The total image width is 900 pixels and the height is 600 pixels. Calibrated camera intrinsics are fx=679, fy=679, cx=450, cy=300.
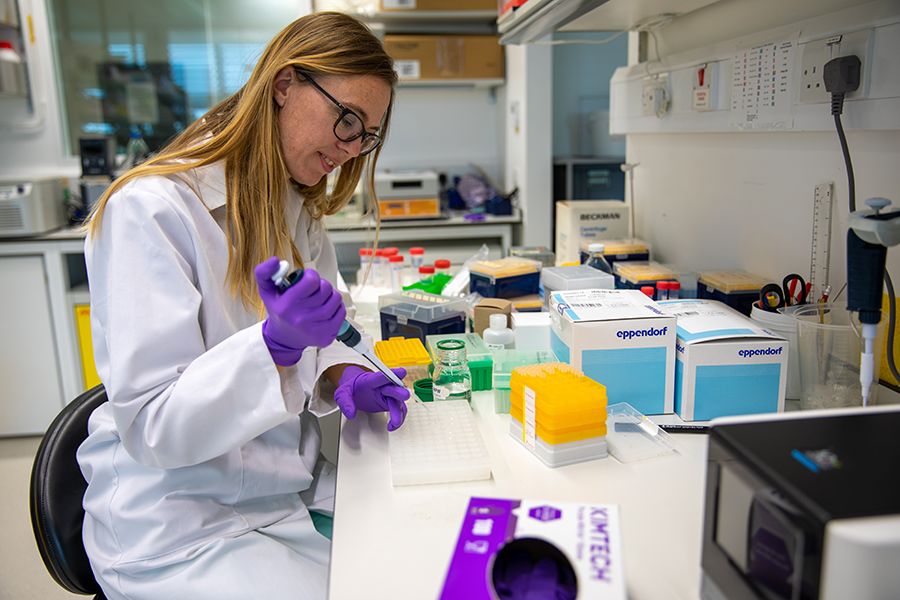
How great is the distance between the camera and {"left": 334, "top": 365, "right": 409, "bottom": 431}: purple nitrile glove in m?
1.13

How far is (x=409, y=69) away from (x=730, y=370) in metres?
2.86

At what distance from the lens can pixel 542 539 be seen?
0.63 meters

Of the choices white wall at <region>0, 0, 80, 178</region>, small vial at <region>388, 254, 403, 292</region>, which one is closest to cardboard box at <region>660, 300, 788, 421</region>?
small vial at <region>388, 254, 403, 292</region>

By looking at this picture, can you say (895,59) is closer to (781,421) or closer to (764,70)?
(764,70)

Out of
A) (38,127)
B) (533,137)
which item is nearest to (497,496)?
(533,137)

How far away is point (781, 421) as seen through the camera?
0.65 m

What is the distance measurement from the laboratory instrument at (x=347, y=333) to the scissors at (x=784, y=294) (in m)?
0.71

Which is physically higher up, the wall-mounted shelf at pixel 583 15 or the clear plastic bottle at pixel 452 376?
the wall-mounted shelf at pixel 583 15

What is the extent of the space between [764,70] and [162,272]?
119cm

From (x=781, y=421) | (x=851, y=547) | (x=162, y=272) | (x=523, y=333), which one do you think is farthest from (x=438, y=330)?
(x=851, y=547)

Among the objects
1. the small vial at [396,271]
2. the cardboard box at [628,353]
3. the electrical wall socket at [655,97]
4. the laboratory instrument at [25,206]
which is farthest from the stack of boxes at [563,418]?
the laboratory instrument at [25,206]

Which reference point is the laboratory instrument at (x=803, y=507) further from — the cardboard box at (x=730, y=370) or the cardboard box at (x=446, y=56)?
the cardboard box at (x=446, y=56)

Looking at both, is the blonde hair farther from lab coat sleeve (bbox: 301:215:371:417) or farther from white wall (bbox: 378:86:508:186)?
white wall (bbox: 378:86:508:186)

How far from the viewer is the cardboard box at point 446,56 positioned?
11.6 feet
